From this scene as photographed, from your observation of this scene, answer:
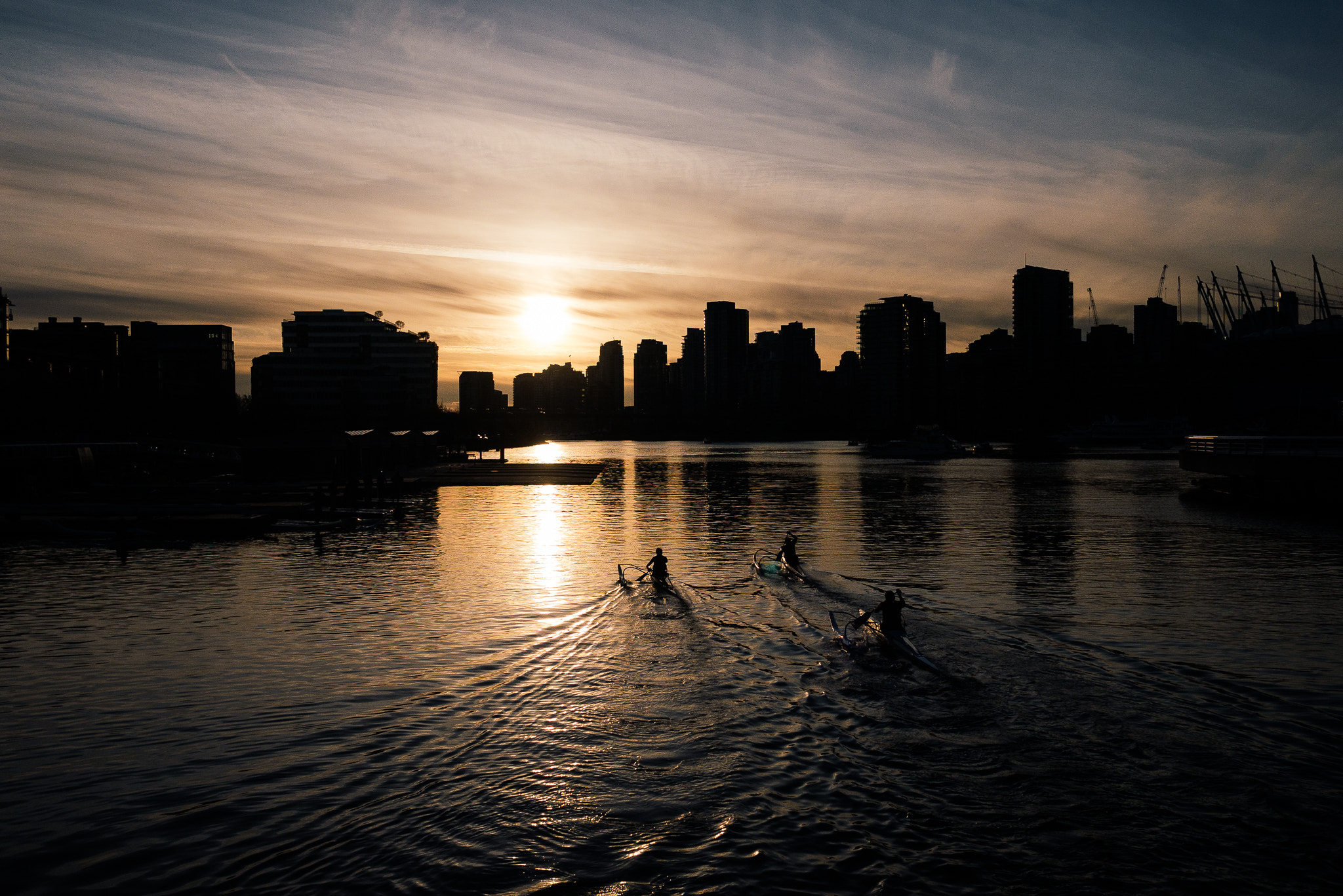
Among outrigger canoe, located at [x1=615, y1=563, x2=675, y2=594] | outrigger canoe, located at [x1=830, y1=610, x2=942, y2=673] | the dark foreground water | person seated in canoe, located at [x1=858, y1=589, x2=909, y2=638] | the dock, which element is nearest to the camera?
the dark foreground water

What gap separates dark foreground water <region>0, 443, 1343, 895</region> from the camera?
10227 millimetres

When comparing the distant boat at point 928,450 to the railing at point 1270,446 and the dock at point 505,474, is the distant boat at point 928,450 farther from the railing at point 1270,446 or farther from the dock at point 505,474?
the railing at point 1270,446

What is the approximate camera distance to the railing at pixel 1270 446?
61.6 metres

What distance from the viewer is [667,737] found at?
47.6 ft

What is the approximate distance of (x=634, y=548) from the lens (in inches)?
1646

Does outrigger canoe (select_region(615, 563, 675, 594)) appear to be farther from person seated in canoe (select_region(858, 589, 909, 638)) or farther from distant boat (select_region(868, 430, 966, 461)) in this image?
distant boat (select_region(868, 430, 966, 461))

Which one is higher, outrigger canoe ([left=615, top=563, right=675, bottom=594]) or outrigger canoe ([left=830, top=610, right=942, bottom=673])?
outrigger canoe ([left=830, top=610, right=942, bottom=673])

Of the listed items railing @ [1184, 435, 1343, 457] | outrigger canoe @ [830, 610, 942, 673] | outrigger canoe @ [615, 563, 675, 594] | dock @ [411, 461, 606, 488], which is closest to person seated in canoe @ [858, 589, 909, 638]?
outrigger canoe @ [830, 610, 942, 673]

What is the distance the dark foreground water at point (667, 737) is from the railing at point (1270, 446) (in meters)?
36.2

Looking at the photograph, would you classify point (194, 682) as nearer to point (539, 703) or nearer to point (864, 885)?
point (539, 703)

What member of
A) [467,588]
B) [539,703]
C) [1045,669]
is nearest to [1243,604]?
[1045,669]

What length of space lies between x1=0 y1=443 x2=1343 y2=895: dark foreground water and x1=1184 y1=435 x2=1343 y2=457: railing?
119 ft

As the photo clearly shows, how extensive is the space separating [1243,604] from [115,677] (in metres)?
31.7

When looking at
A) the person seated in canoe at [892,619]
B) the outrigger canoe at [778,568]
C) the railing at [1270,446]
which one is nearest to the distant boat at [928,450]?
the railing at [1270,446]
